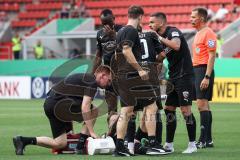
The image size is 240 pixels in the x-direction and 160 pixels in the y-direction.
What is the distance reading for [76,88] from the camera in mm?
12086

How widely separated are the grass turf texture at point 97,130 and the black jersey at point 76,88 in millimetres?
981

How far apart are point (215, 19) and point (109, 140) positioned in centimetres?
2408

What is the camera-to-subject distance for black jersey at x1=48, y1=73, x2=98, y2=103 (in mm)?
11953

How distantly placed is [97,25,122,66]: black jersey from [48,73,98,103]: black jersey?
1196 mm

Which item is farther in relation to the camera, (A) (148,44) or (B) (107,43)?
(B) (107,43)

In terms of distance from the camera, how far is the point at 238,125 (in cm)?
1752

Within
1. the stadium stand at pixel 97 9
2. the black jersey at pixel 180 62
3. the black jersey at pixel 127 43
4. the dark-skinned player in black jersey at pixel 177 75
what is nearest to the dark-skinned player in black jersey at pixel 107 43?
the dark-skinned player in black jersey at pixel 177 75

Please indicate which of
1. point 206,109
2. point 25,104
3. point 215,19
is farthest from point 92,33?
point 206,109

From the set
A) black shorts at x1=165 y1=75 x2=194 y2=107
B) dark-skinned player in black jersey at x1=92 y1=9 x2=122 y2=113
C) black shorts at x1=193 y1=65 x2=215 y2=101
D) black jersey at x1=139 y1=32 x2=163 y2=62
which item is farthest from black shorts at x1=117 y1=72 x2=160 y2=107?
black shorts at x1=193 y1=65 x2=215 y2=101

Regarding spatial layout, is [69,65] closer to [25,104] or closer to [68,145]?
[25,104]

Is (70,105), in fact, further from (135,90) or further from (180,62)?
(180,62)

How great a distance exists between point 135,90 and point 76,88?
982 mm

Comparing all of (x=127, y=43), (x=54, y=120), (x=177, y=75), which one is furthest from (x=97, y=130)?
(x=127, y=43)

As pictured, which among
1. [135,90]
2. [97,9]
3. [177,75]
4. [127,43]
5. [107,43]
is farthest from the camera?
[97,9]
